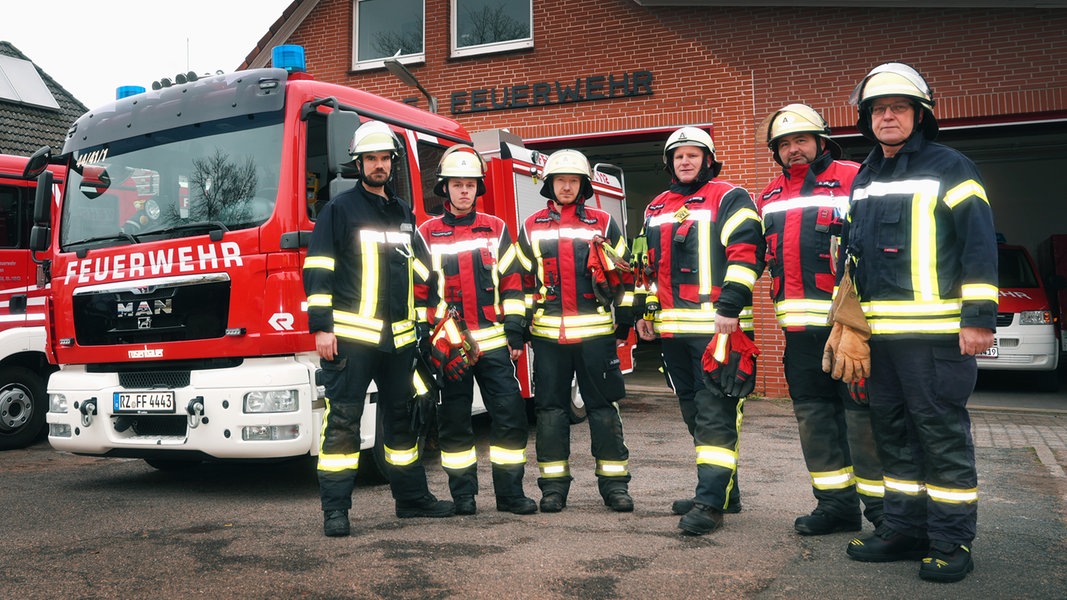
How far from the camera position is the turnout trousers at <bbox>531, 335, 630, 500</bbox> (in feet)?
16.1

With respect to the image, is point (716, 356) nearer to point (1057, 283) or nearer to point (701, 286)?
point (701, 286)

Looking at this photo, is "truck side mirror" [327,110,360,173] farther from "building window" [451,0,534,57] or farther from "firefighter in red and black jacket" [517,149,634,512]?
"building window" [451,0,534,57]

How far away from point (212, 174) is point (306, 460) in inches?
101

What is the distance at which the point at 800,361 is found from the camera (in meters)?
4.30

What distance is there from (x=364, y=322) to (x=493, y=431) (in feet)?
3.26

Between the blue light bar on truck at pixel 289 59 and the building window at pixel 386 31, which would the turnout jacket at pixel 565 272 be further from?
the building window at pixel 386 31

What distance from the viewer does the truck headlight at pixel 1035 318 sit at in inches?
436

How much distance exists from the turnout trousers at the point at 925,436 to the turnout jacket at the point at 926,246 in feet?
0.35

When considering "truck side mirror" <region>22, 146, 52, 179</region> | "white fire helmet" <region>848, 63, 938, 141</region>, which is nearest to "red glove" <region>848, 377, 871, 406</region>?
"white fire helmet" <region>848, 63, 938, 141</region>

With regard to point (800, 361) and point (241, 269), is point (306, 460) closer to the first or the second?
point (241, 269)

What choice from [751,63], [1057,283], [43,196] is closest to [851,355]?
[43,196]

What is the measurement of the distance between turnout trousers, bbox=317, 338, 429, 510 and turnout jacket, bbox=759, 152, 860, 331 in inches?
78.2

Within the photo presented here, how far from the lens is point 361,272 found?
15.1ft

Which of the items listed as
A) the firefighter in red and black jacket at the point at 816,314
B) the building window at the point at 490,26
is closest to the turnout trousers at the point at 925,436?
the firefighter in red and black jacket at the point at 816,314
